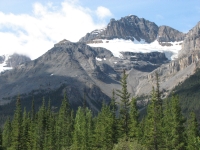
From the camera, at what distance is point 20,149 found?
87188 mm

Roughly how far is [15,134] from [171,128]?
132ft

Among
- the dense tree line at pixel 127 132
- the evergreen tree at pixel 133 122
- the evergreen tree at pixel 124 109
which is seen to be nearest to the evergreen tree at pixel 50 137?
the dense tree line at pixel 127 132

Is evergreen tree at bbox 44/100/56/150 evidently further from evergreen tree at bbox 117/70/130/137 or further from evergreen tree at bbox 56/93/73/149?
evergreen tree at bbox 117/70/130/137

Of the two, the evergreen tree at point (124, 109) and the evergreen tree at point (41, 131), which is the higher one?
the evergreen tree at point (124, 109)

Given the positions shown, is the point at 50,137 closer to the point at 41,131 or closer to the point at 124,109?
the point at 41,131

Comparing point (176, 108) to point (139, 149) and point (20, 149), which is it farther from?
point (20, 149)

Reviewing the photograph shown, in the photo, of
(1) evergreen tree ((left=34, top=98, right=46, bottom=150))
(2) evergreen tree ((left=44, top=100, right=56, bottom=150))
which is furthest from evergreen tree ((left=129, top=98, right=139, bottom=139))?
(1) evergreen tree ((left=34, top=98, right=46, bottom=150))

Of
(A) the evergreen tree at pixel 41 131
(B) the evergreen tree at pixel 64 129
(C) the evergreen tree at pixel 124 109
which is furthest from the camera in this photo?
(A) the evergreen tree at pixel 41 131

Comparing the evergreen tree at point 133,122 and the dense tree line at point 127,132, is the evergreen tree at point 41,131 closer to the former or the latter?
the dense tree line at point 127,132

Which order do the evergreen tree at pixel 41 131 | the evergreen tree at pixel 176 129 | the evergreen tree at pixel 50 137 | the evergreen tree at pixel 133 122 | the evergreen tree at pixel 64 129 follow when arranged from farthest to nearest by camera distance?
the evergreen tree at pixel 41 131, the evergreen tree at pixel 64 129, the evergreen tree at pixel 50 137, the evergreen tree at pixel 133 122, the evergreen tree at pixel 176 129

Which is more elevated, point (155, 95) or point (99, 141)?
point (155, 95)

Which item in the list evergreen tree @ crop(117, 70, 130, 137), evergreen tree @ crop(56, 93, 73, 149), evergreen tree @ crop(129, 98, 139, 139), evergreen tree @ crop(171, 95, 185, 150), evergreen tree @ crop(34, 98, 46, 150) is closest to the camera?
evergreen tree @ crop(171, 95, 185, 150)

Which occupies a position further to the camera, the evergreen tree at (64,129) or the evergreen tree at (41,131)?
the evergreen tree at (41,131)

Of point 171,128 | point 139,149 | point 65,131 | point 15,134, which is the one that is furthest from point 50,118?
point 139,149
